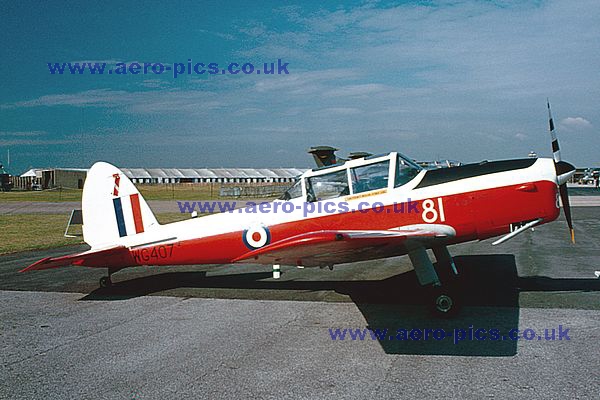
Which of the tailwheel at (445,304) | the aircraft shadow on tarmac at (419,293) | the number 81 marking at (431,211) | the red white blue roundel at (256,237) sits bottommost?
the aircraft shadow on tarmac at (419,293)

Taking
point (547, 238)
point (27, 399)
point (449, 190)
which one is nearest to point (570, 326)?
point (449, 190)

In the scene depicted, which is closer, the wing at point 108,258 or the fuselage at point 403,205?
the fuselage at point 403,205

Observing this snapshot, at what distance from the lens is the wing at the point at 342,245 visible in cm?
575

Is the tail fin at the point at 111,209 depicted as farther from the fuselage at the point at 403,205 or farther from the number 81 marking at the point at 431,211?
the number 81 marking at the point at 431,211

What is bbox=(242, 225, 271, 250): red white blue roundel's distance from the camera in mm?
7953

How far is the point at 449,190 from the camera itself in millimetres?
7234

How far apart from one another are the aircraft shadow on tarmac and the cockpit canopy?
67.8 inches

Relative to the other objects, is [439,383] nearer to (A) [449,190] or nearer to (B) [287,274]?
(A) [449,190]

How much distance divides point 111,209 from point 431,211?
557 cm

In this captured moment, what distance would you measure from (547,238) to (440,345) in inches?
459

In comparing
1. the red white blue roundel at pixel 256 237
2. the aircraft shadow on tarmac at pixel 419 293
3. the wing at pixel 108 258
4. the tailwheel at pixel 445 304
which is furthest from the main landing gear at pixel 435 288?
the wing at pixel 108 258

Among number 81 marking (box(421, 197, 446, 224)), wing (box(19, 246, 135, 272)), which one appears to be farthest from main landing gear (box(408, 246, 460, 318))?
wing (box(19, 246, 135, 272))

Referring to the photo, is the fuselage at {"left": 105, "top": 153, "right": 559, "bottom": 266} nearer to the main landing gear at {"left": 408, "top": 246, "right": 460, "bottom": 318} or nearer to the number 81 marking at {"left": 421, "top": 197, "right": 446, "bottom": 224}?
the number 81 marking at {"left": 421, "top": 197, "right": 446, "bottom": 224}

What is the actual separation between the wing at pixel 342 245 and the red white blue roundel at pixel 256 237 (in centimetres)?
98
